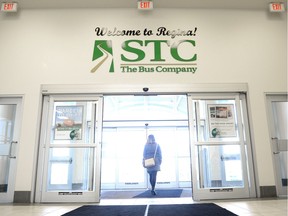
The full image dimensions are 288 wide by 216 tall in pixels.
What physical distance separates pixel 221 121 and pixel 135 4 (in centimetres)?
282

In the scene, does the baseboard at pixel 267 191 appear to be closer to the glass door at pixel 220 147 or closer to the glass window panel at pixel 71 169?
the glass door at pixel 220 147

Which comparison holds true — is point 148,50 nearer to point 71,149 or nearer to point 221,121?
point 221,121

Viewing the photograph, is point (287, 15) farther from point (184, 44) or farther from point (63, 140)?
point (63, 140)

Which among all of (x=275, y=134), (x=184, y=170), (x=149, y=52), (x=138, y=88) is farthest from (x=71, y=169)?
(x=184, y=170)

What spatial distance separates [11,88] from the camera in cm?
439

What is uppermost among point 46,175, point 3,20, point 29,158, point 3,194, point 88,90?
point 3,20

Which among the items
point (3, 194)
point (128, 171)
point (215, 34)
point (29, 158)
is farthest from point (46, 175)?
point (128, 171)

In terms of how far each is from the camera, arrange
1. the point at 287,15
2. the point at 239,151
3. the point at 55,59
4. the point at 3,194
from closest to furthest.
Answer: the point at 3,194
the point at 239,151
the point at 55,59
the point at 287,15

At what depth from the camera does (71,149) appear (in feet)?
13.8

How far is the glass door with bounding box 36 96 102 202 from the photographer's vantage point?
4.00 metres

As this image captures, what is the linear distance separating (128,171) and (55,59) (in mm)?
5247

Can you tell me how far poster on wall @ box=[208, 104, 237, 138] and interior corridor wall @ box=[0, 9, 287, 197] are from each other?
36 centimetres

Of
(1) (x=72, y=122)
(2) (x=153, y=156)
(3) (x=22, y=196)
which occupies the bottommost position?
(3) (x=22, y=196)

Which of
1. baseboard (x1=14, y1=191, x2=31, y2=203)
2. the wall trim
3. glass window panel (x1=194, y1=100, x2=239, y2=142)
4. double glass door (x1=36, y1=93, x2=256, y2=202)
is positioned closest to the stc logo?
the wall trim
